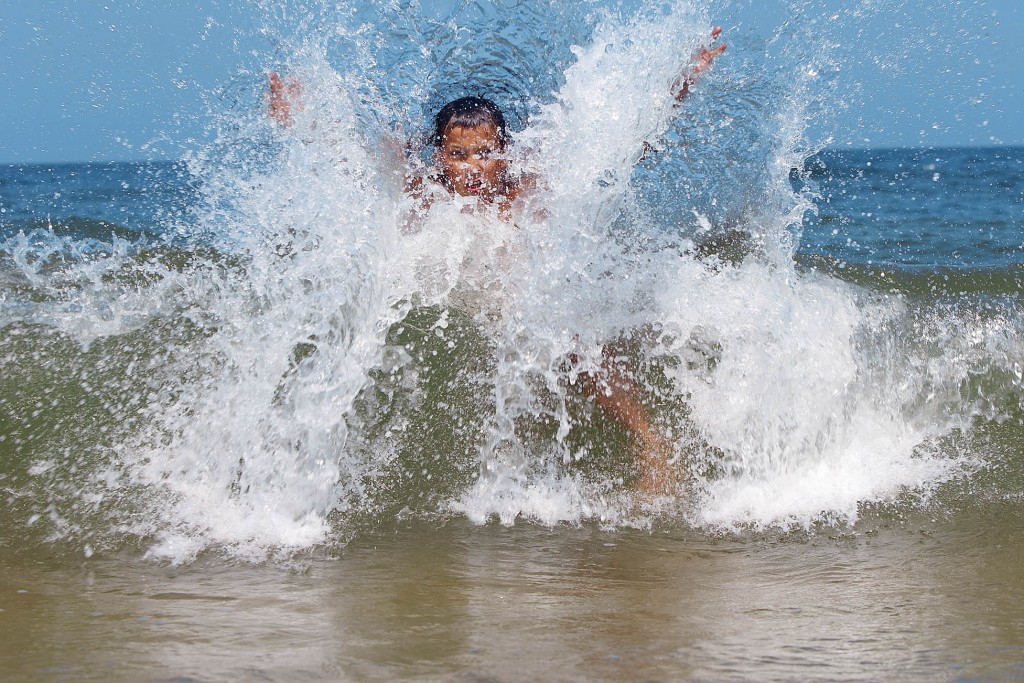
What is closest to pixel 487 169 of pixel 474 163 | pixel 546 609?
pixel 474 163

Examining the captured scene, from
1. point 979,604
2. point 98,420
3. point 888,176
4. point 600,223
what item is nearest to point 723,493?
point 979,604

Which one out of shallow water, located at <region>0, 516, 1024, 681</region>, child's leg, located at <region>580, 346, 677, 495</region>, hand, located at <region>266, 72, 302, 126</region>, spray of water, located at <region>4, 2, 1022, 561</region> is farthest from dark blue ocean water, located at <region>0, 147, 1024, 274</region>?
shallow water, located at <region>0, 516, 1024, 681</region>

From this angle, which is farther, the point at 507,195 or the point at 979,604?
the point at 507,195

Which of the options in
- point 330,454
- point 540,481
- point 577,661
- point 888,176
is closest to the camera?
point 577,661

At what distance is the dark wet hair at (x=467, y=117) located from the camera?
3615mm

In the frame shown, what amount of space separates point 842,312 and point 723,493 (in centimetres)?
115

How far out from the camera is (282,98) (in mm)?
3605

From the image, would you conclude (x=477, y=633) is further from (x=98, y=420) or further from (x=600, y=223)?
(x=98, y=420)

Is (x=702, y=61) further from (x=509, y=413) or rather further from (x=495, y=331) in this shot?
(x=509, y=413)

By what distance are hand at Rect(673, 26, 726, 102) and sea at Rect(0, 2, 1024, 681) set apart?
0.09 meters

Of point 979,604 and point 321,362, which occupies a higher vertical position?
point 321,362

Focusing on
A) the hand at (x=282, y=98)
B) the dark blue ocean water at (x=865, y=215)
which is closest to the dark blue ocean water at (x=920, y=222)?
the dark blue ocean water at (x=865, y=215)

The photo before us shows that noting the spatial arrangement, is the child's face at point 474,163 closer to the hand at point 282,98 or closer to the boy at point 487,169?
the boy at point 487,169

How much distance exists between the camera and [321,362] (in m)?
Answer: 2.81
